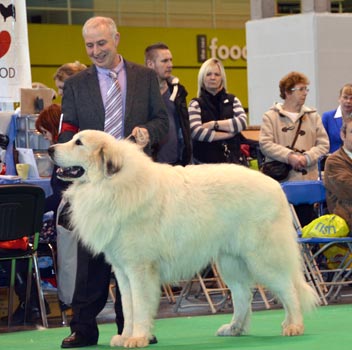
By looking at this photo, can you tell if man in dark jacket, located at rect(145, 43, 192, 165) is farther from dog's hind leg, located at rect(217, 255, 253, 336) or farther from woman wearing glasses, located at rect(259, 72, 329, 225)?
dog's hind leg, located at rect(217, 255, 253, 336)

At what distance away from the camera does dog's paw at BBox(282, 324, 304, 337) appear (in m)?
6.14

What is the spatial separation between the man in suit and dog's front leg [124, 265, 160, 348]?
→ 31 centimetres

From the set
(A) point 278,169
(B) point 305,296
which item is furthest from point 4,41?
(B) point 305,296

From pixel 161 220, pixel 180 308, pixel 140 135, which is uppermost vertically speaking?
pixel 140 135

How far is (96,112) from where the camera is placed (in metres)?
6.04

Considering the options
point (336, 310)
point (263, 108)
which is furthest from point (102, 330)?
point (263, 108)

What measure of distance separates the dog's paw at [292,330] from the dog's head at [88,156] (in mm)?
1428

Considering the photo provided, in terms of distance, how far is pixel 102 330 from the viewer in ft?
23.3

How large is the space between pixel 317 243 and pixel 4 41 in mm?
3461

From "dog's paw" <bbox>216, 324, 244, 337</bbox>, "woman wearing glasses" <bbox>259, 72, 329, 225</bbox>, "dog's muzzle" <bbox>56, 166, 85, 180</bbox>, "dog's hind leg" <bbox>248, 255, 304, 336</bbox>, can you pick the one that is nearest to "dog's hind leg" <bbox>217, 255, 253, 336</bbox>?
"dog's paw" <bbox>216, 324, 244, 337</bbox>

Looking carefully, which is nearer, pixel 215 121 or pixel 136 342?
pixel 136 342

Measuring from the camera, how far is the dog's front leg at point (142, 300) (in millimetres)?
5715

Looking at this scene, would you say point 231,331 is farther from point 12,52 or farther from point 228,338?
point 12,52

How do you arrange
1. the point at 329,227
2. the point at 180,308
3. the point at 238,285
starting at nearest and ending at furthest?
the point at 238,285 → the point at 329,227 → the point at 180,308
